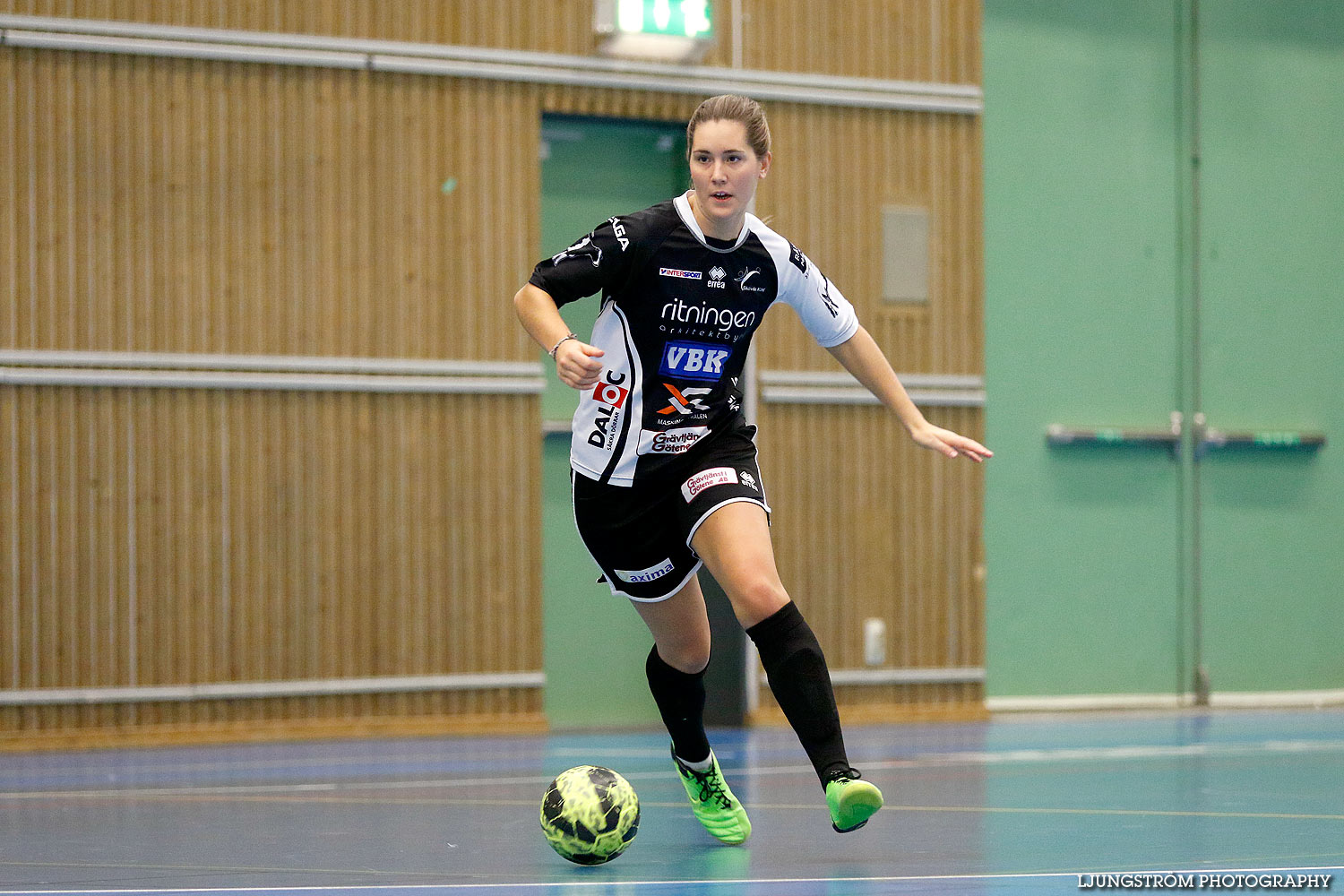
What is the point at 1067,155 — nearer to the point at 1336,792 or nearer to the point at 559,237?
the point at 559,237

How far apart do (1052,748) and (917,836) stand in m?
3.56

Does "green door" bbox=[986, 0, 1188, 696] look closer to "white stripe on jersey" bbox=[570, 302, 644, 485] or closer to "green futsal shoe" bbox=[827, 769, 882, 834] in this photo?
"white stripe on jersey" bbox=[570, 302, 644, 485]

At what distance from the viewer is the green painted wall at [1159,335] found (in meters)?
10.2

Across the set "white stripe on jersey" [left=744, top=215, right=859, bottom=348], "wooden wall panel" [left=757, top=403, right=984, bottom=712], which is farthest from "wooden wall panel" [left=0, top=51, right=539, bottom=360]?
"white stripe on jersey" [left=744, top=215, right=859, bottom=348]

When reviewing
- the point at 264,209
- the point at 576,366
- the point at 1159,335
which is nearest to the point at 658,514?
the point at 576,366

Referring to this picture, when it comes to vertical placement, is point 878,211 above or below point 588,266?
above

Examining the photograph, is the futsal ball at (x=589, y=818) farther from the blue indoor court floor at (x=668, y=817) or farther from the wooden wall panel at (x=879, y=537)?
the wooden wall panel at (x=879, y=537)

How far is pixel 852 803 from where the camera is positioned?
3.42m

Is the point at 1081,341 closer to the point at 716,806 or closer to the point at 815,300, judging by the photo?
the point at 815,300

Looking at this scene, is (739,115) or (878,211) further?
(878,211)

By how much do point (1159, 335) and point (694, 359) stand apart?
733 cm

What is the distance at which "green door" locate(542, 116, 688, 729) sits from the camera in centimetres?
927

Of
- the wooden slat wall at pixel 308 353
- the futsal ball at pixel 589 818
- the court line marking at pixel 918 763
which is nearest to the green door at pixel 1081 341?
the wooden slat wall at pixel 308 353

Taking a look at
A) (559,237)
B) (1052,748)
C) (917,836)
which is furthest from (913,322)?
(917,836)
